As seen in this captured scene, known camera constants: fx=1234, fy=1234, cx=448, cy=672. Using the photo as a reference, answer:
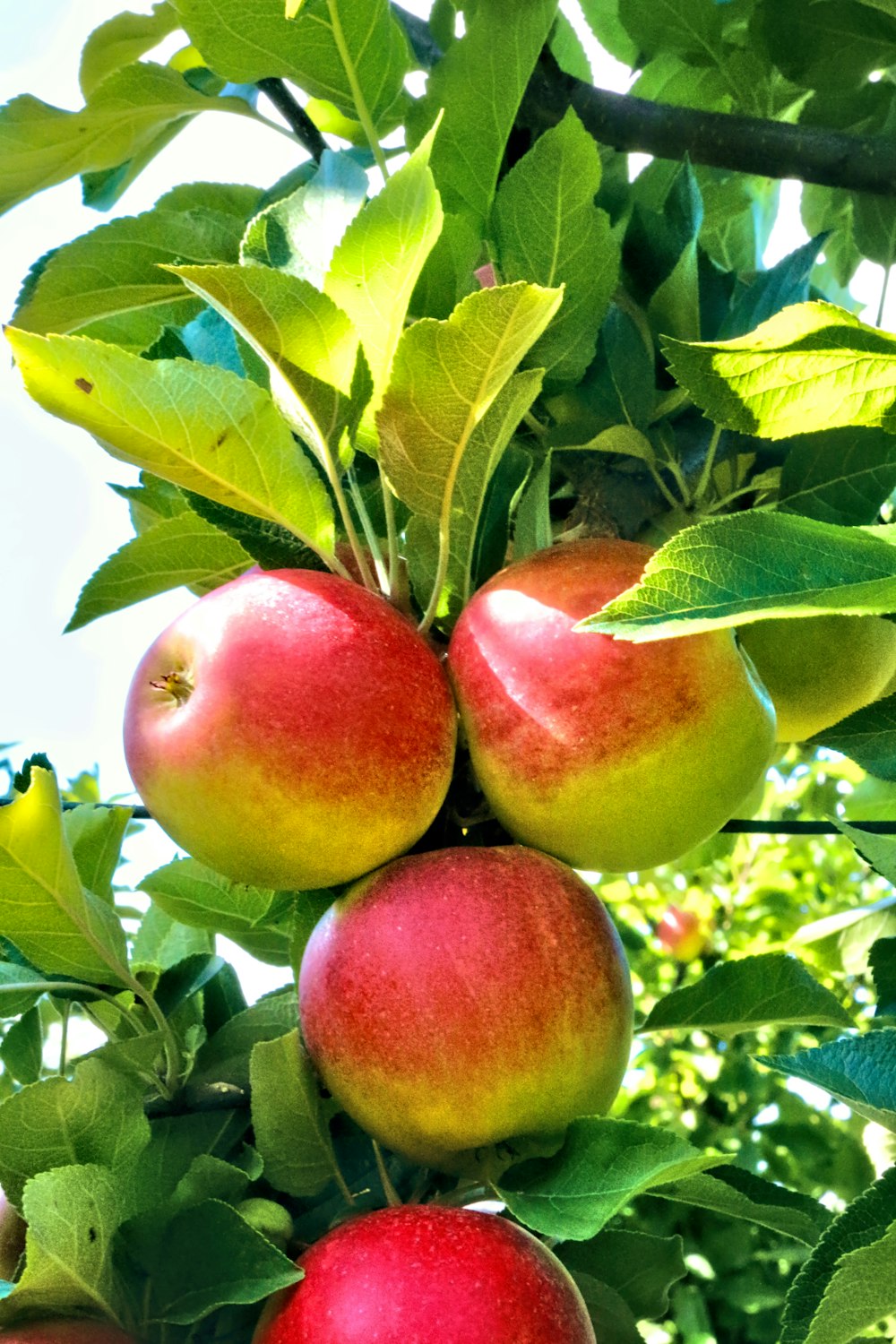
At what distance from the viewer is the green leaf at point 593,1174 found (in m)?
0.43

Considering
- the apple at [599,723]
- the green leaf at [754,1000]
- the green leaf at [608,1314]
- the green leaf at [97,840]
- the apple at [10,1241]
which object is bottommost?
the green leaf at [608,1314]

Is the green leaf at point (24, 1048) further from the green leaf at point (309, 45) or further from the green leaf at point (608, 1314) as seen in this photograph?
the green leaf at point (309, 45)

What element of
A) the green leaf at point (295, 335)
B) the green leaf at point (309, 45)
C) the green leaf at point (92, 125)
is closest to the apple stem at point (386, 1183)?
the green leaf at point (295, 335)

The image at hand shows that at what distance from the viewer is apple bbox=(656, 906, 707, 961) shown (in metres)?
1.55

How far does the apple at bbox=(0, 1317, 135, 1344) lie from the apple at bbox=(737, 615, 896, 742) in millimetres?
427

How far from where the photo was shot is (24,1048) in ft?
2.28

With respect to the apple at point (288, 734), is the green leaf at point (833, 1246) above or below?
below

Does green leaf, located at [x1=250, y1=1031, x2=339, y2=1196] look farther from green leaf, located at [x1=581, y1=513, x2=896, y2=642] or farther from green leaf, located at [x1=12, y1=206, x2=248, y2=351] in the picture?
green leaf, located at [x1=12, y1=206, x2=248, y2=351]

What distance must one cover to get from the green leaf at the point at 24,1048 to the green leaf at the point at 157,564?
0.79 ft

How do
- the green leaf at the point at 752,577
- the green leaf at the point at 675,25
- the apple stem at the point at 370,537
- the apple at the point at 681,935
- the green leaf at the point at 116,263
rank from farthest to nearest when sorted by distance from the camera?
the apple at the point at 681,935 → the green leaf at the point at 675,25 → the green leaf at the point at 116,263 → the apple stem at the point at 370,537 → the green leaf at the point at 752,577

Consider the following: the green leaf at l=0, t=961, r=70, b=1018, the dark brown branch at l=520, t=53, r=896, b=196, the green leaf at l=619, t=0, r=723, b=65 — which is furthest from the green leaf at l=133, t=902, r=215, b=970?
the green leaf at l=619, t=0, r=723, b=65

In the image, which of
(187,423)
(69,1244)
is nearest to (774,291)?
(187,423)

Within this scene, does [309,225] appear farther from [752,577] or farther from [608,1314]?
[608,1314]

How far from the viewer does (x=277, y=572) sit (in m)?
0.54
